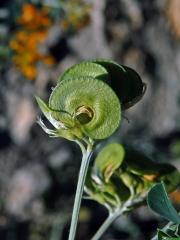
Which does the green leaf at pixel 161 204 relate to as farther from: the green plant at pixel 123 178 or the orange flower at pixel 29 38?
the orange flower at pixel 29 38

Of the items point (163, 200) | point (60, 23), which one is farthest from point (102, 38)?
point (163, 200)

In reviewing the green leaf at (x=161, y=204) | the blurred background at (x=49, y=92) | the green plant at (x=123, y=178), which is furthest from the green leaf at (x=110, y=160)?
the blurred background at (x=49, y=92)

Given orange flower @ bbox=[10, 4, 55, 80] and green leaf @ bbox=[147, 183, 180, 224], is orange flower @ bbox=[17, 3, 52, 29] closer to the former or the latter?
orange flower @ bbox=[10, 4, 55, 80]

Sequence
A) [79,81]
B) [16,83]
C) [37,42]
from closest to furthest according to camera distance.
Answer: [79,81] < [37,42] < [16,83]

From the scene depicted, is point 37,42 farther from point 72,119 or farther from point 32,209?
point 72,119

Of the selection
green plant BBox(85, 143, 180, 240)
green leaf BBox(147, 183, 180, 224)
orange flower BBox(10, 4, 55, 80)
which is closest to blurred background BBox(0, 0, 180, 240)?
orange flower BBox(10, 4, 55, 80)

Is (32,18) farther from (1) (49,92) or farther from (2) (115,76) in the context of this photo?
(2) (115,76)
